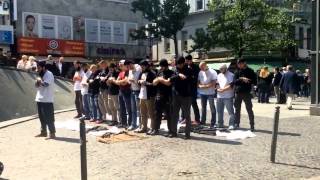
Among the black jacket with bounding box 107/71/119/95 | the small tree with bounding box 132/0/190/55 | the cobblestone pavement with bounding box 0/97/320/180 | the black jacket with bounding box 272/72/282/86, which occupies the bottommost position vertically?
the cobblestone pavement with bounding box 0/97/320/180

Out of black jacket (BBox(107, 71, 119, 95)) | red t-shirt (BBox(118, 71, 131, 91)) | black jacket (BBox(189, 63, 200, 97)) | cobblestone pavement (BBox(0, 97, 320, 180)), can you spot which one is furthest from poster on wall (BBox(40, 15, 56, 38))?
black jacket (BBox(189, 63, 200, 97))

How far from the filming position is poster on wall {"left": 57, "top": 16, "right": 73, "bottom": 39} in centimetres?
4678

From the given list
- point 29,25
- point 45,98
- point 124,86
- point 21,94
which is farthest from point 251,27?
point 45,98

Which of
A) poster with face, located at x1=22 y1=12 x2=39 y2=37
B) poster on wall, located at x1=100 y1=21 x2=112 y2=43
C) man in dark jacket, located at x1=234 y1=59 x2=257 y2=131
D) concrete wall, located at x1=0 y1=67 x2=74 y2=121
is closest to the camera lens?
man in dark jacket, located at x1=234 y1=59 x2=257 y2=131

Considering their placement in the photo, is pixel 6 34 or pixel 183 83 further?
pixel 6 34

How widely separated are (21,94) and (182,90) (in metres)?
9.37

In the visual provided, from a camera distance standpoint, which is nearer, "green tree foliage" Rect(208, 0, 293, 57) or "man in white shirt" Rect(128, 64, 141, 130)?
"man in white shirt" Rect(128, 64, 141, 130)

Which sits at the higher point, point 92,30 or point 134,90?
point 92,30

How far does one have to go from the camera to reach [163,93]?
1280 centimetres

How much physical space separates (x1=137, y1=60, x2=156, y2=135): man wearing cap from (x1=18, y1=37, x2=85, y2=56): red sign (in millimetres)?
31495

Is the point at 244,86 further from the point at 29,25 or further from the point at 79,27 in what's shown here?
the point at 79,27

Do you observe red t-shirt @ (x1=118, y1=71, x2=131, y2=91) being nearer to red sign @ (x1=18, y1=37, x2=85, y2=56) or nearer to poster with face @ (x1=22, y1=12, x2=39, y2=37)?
red sign @ (x1=18, y1=37, x2=85, y2=56)

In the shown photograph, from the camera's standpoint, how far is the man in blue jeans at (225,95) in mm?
13773

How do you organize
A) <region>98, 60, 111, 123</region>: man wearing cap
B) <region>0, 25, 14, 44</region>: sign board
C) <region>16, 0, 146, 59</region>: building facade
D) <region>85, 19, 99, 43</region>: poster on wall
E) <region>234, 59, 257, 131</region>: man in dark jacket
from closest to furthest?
1. <region>234, 59, 257, 131</region>: man in dark jacket
2. <region>98, 60, 111, 123</region>: man wearing cap
3. <region>0, 25, 14, 44</region>: sign board
4. <region>16, 0, 146, 59</region>: building facade
5. <region>85, 19, 99, 43</region>: poster on wall
